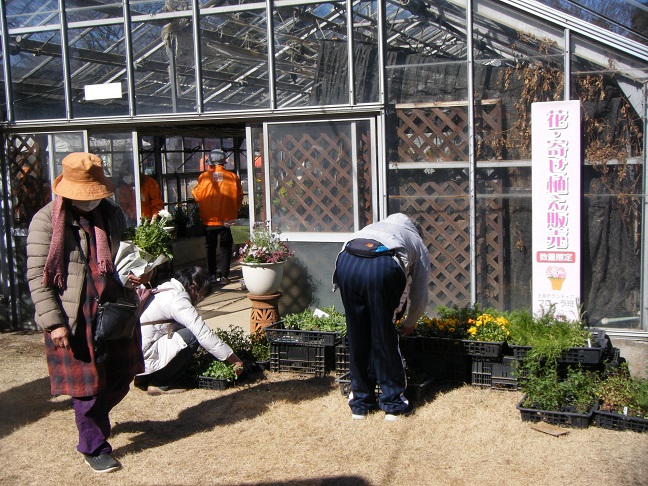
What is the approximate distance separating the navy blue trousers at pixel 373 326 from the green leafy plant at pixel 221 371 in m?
1.23

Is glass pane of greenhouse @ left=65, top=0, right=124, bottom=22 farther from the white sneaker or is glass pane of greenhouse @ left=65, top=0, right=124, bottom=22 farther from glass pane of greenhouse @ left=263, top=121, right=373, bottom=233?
the white sneaker

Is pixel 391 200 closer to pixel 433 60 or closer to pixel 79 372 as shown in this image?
pixel 433 60

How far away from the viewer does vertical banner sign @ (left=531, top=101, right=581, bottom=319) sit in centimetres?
620

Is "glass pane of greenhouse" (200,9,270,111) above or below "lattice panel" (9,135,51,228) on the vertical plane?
above

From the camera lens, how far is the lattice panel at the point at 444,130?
6539mm

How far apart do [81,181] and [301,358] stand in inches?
106

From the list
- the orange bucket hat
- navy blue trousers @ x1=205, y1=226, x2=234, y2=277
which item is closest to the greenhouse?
navy blue trousers @ x1=205, y1=226, x2=234, y2=277

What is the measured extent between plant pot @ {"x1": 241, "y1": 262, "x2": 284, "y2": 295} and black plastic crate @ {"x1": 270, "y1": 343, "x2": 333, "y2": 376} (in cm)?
82

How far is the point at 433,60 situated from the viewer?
21.9 ft

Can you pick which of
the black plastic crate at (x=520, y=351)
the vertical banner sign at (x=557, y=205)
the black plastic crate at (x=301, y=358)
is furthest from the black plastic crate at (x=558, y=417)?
the black plastic crate at (x=301, y=358)

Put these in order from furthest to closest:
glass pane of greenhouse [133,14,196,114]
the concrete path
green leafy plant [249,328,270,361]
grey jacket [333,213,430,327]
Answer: the concrete path
glass pane of greenhouse [133,14,196,114]
green leafy plant [249,328,270,361]
grey jacket [333,213,430,327]

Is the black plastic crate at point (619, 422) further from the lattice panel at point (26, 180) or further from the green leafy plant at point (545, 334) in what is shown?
the lattice panel at point (26, 180)

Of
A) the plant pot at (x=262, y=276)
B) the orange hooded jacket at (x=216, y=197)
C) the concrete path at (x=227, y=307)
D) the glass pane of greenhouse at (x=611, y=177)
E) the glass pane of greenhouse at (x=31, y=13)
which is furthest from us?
the orange hooded jacket at (x=216, y=197)

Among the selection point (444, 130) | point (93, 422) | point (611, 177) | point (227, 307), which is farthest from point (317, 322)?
point (227, 307)
